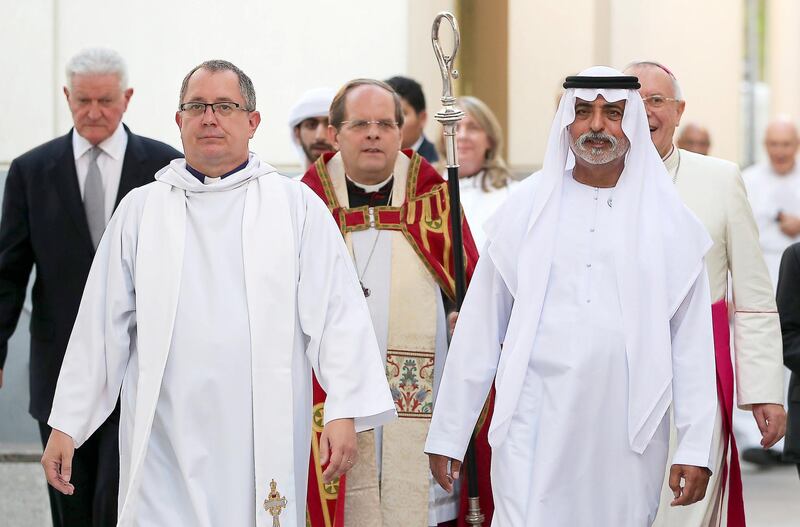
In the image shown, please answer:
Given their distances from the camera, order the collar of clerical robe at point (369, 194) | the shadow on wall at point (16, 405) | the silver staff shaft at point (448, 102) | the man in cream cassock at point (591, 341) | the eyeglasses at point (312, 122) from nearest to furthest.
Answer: the man in cream cassock at point (591, 341) < the silver staff shaft at point (448, 102) < the collar of clerical robe at point (369, 194) < the eyeglasses at point (312, 122) < the shadow on wall at point (16, 405)

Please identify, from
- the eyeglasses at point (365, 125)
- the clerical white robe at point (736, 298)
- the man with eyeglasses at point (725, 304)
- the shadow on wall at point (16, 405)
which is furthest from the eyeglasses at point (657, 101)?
the shadow on wall at point (16, 405)

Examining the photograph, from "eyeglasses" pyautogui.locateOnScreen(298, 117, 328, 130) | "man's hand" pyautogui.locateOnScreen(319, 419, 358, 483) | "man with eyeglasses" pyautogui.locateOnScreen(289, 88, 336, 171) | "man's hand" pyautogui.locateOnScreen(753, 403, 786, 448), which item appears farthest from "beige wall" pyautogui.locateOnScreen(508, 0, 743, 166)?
"man's hand" pyautogui.locateOnScreen(319, 419, 358, 483)

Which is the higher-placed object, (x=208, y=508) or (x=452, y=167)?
(x=452, y=167)

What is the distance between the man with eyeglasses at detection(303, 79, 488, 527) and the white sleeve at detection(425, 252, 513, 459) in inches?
39.6

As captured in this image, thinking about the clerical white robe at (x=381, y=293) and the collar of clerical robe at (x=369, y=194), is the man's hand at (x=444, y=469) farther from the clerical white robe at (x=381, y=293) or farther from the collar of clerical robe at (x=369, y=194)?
the collar of clerical robe at (x=369, y=194)

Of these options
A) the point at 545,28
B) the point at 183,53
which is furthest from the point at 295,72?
the point at 545,28

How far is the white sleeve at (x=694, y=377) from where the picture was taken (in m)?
5.87

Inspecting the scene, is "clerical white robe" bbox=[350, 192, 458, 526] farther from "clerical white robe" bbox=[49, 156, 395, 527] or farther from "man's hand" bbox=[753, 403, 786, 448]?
"man's hand" bbox=[753, 403, 786, 448]

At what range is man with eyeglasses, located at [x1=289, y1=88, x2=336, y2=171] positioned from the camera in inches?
339

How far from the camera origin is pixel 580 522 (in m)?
6.02

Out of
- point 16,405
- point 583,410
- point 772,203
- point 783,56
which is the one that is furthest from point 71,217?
point 783,56

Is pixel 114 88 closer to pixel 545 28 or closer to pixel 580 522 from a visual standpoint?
pixel 580 522

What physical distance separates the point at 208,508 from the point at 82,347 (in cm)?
67

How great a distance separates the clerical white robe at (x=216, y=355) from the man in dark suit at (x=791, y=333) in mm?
1662
